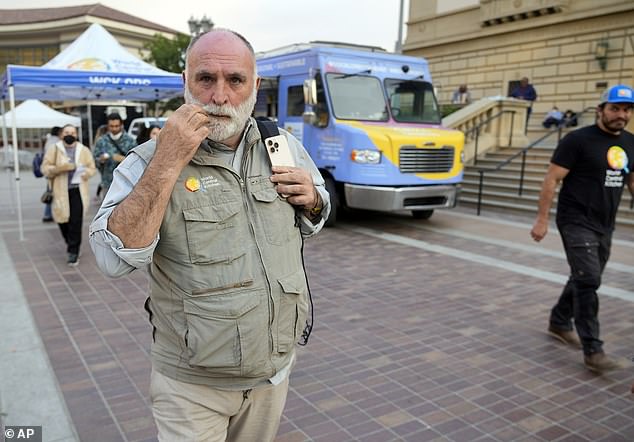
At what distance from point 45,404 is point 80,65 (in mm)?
7203

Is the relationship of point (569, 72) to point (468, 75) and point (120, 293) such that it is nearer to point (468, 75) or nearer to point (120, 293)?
point (468, 75)

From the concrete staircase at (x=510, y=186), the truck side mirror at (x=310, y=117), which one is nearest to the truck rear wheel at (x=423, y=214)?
the concrete staircase at (x=510, y=186)

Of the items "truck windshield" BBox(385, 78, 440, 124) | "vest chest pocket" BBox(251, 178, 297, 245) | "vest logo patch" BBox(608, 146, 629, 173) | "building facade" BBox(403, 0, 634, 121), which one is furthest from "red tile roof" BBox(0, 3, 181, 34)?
"vest chest pocket" BBox(251, 178, 297, 245)

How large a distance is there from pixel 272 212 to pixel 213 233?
22 centimetres

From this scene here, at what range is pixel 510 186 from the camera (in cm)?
1273

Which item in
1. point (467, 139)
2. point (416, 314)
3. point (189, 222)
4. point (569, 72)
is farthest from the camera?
point (569, 72)

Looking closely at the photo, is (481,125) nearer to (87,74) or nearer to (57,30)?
(87,74)

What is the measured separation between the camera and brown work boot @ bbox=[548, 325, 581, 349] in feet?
14.5

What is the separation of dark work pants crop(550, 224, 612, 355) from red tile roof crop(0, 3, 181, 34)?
131ft

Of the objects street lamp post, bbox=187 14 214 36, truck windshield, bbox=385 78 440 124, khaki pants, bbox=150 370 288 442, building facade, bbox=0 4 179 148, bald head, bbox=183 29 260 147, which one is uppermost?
building facade, bbox=0 4 179 148

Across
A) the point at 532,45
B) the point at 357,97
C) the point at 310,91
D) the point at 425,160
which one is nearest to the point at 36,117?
the point at 310,91

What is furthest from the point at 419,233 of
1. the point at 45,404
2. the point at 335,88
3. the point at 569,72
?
the point at 569,72

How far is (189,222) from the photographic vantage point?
→ 1586 millimetres

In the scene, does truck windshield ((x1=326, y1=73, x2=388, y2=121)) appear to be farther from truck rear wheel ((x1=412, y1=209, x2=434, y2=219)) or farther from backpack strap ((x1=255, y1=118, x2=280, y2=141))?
backpack strap ((x1=255, y1=118, x2=280, y2=141))
